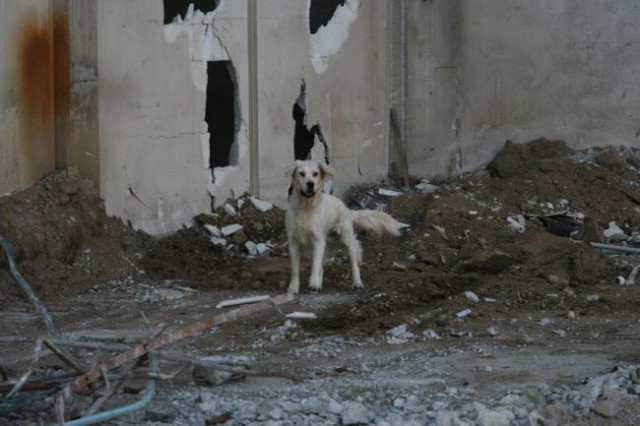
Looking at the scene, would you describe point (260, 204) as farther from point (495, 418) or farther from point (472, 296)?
point (495, 418)

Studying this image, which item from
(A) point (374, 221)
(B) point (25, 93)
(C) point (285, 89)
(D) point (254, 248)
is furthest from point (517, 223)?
(B) point (25, 93)

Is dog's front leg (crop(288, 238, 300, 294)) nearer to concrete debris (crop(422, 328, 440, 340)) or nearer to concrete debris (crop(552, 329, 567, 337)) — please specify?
concrete debris (crop(422, 328, 440, 340))

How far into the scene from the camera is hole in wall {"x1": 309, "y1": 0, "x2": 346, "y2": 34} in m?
14.4

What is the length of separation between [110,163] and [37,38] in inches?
50.1

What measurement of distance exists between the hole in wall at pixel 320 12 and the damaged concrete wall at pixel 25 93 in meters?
3.74

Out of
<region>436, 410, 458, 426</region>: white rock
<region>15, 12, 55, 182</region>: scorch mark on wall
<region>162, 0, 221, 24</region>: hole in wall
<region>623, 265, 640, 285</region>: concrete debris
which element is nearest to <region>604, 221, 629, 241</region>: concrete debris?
<region>623, 265, 640, 285</region>: concrete debris

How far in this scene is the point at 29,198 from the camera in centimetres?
1127

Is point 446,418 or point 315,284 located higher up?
point 446,418

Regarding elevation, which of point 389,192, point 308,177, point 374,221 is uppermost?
point 308,177

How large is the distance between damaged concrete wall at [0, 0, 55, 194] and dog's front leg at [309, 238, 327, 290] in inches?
91.8

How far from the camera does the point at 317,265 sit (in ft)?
37.0

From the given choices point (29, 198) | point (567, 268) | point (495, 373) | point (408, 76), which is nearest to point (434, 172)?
point (408, 76)

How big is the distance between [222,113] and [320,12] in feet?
6.15

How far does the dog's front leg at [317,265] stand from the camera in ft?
36.7
